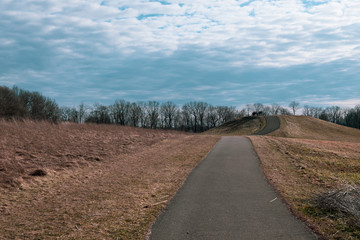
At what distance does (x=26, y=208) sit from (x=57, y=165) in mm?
5793

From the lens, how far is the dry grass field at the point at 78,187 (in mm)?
6140

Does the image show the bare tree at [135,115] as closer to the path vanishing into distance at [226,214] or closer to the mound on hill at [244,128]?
the mound on hill at [244,128]

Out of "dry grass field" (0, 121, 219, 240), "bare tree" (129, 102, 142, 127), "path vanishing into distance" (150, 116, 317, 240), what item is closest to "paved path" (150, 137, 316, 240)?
"path vanishing into distance" (150, 116, 317, 240)

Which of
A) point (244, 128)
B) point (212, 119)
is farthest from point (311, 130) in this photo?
point (212, 119)

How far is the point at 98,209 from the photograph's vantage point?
7449mm

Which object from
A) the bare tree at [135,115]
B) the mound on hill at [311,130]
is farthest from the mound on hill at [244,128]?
the bare tree at [135,115]

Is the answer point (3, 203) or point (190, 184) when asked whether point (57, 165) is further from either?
Answer: point (190, 184)

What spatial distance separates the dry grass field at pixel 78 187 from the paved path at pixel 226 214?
0.53 metres

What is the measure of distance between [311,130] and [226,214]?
66.3 metres

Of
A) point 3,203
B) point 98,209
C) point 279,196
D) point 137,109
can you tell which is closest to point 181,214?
point 98,209

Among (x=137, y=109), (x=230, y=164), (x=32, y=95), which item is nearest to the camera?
(x=230, y=164)

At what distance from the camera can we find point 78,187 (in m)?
9.94

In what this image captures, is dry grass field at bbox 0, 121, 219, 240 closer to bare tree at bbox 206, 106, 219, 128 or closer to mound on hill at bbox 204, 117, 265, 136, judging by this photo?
mound on hill at bbox 204, 117, 265, 136

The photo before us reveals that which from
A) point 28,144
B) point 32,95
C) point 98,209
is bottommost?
point 98,209
